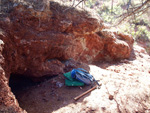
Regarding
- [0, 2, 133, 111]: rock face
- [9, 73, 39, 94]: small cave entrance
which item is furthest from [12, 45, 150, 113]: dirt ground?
[0, 2, 133, 111]: rock face

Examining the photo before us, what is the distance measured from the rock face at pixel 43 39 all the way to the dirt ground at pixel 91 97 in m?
0.57

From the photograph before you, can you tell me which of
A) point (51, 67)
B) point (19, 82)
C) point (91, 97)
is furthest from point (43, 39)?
point (91, 97)

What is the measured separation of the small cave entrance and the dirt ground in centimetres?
20

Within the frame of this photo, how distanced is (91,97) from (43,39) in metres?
2.15

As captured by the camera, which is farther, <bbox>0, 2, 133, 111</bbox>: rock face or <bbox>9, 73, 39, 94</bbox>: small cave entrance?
<bbox>9, 73, 39, 94</bbox>: small cave entrance

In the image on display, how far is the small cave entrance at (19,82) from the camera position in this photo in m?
4.00

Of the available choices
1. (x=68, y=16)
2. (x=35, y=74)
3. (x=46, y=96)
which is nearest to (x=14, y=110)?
(x=46, y=96)

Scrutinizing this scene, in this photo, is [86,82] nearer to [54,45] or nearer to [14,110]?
[54,45]

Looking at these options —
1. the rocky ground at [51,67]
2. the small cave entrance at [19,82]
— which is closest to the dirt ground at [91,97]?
the rocky ground at [51,67]

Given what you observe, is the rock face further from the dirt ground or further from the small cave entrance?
the dirt ground

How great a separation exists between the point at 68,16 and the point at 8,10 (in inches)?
75.3

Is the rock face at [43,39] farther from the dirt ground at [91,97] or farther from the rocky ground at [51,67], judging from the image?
the dirt ground at [91,97]

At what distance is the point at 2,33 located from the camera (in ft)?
9.60

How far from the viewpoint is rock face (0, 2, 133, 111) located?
10.6 ft
